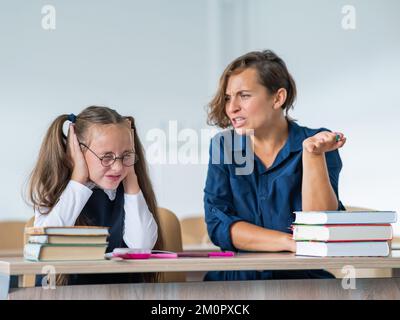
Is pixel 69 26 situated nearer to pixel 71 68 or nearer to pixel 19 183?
pixel 71 68

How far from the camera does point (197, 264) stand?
152 centimetres

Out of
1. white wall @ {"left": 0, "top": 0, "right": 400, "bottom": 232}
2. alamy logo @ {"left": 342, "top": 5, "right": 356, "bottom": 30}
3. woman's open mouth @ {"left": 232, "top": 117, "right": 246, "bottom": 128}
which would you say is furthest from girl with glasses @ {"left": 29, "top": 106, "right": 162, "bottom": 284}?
alamy logo @ {"left": 342, "top": 5, "right": 356, "bottom": 30}

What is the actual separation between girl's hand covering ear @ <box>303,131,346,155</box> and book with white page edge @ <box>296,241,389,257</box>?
292mm

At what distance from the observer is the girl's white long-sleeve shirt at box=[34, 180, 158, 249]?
198cm

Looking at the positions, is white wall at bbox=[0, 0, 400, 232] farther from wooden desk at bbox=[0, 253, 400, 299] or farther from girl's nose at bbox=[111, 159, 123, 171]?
wooden desk at bbox=[0, 253, 400, 299]

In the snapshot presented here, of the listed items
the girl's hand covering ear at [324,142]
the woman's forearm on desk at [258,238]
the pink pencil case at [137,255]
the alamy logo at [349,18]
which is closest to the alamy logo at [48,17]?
the alamy logo at [349,18]

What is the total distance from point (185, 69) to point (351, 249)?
3967 mm

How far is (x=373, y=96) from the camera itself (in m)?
5.05

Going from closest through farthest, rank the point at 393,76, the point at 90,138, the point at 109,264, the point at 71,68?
the point at 109,264 → the point at 90,138 → the point at 393,76 → the point at 71,68

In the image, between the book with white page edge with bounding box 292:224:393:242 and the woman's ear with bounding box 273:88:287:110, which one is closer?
the book with white page edge with bounding box 292:224:393:242

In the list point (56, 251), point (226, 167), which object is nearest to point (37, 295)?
point (56, 251)

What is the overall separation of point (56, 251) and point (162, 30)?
415 centimetres

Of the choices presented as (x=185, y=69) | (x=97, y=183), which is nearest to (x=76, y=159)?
(x=97, y=183)

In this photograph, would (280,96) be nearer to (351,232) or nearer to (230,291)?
(351,232)
